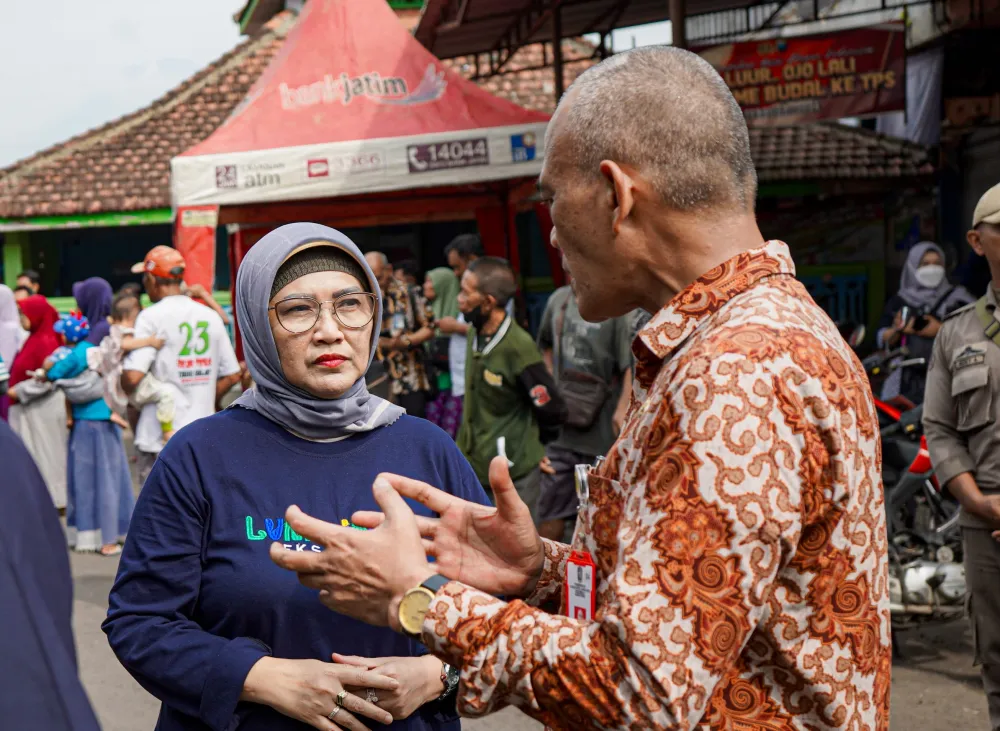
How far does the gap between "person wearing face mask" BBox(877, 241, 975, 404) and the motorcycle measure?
0.64 m

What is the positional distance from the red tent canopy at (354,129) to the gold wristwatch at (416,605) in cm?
876

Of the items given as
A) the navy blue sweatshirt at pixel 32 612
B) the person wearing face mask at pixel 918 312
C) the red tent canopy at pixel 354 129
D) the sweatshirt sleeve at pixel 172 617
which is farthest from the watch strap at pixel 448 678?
the red tent canopy at pixel 354 129

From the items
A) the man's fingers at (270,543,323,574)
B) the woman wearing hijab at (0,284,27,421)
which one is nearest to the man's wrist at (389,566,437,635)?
the man's fingers at (270,543,323,574)

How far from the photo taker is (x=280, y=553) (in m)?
1.82

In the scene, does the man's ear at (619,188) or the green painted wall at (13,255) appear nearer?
the man's ear at (619,188)

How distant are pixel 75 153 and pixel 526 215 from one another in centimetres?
911

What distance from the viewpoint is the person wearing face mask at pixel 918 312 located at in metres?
7.35

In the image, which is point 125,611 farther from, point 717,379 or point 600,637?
point 717,379

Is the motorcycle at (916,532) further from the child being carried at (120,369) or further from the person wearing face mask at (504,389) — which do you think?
the child being carried at (120,369)

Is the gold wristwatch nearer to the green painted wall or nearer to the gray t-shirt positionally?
the gray t-shirt

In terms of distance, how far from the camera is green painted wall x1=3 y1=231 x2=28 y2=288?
21.2 m

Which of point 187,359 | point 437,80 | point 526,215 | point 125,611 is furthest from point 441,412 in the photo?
point 526,215

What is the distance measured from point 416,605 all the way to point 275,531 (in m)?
0.82

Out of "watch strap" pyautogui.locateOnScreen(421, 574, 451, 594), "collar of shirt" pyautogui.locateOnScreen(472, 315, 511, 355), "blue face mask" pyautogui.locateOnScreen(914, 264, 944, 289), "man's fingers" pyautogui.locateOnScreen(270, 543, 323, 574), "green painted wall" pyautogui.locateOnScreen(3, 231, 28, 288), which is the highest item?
"green painted wall" pyautogui.locateOnScreen(3, 231, 28, 288)
